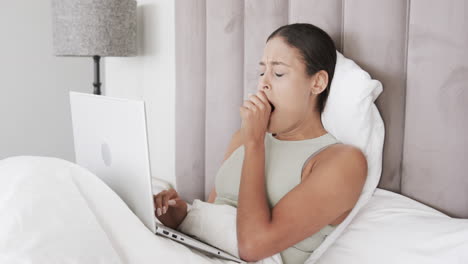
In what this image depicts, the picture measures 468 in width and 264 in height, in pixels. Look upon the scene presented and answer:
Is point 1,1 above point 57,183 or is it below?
above

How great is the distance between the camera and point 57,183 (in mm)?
1005

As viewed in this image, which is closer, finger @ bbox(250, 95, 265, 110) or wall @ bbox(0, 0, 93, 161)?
finger @ bbox(250, 95, 265, 110)

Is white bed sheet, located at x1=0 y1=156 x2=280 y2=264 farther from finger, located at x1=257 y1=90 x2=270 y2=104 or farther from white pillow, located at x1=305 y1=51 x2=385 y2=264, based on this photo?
finger, located at x1=257 y1=90 x2=270 y2=104

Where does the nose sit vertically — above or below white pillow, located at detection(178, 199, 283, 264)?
above

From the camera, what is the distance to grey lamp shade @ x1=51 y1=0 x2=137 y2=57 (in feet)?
6.12

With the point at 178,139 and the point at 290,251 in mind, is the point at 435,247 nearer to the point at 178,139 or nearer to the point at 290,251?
the point at 290,251

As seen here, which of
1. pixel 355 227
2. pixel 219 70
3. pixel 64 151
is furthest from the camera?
pixel 64 151

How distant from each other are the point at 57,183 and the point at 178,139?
2.47 feet

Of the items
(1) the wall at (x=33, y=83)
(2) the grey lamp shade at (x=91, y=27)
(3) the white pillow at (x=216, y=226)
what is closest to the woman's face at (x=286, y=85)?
(3) the white pillow at (x=216, y=226)

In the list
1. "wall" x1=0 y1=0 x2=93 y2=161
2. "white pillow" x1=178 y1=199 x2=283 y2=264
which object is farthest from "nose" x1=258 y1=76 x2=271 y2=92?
"wall" x1=0 y1=0 x2=93 y2=161

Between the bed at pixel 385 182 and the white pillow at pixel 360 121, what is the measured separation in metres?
0.02

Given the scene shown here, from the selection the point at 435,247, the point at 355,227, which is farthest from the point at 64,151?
the point at 435,247

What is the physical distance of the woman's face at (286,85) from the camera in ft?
3.72

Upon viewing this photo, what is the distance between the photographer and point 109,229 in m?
0.96
